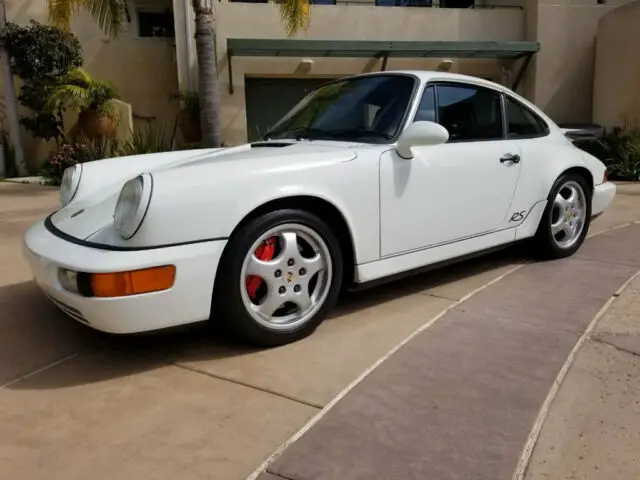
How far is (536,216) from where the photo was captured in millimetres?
4316

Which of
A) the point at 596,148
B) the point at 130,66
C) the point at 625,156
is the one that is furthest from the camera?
the point at 130,66

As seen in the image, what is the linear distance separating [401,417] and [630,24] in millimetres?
12221

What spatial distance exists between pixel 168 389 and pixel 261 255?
0.77 metres

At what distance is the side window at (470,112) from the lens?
380 cm

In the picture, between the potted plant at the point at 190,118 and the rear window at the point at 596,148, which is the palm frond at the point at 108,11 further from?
the rear window at the point at 596,148

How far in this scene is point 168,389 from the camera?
260cm

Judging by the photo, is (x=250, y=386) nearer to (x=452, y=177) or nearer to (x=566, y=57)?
(x=452, y=177)

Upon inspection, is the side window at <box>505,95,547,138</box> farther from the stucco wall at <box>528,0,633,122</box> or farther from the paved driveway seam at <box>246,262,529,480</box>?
the stucco wall at <box>528,0,633,122</box>

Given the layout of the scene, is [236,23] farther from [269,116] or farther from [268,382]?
[268,382]

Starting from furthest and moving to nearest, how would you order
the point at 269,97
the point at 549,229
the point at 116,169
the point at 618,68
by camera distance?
the point at 269,97 < the point at 618,68 < the point at 549,229 < the point at 116,169

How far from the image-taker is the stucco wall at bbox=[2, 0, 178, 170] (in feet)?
43.5

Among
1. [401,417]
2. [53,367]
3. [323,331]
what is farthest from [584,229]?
[53,367]

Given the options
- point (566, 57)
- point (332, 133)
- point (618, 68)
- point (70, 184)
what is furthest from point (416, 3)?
point (70, 184)

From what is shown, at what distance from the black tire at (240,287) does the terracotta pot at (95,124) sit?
9.72 metres
